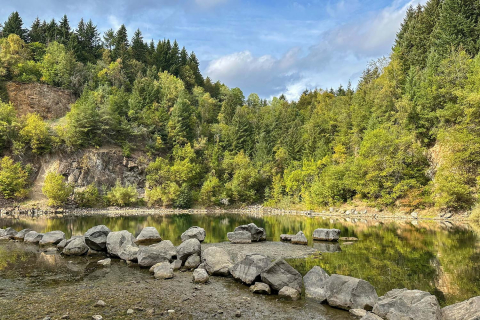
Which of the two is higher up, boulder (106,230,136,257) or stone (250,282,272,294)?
boulder (106,230,136,257)

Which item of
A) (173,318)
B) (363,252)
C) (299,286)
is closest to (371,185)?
(363,252)

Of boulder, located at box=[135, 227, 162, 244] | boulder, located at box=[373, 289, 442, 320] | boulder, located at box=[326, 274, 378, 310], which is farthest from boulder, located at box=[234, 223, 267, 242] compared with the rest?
boulder, located at box=[373, 289, 442, 320]

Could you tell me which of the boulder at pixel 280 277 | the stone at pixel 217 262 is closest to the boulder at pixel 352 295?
the boulder at pixel 280 277

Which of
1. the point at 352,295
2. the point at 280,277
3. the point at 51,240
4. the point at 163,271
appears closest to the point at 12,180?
the point at 51,240

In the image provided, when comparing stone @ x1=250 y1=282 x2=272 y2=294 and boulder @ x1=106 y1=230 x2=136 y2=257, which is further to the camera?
boulder @ x1=106 y1=230 x2=136 y2=257

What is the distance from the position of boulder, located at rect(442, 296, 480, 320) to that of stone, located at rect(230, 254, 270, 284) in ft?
18.2

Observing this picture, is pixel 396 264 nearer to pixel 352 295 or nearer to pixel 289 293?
pixel 352 295

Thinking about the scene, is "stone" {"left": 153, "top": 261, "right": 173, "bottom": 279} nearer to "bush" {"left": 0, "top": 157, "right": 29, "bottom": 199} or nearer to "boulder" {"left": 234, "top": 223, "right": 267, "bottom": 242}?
"boulder" {"left": 234, "top": 223, "right": 267, "bottom": 242}

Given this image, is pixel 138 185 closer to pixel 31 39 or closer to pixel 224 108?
pixel 224 108

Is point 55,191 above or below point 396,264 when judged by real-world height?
above

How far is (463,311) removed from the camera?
7.29 m

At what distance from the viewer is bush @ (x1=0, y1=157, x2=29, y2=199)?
5062 cm

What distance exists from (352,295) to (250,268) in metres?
3.79

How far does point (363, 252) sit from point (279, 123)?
67321mm
